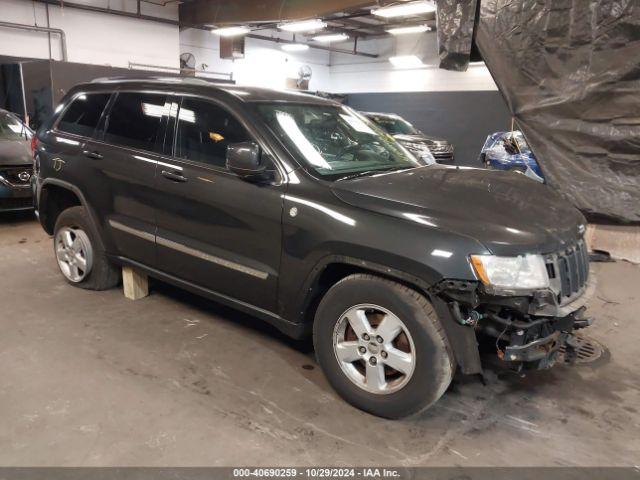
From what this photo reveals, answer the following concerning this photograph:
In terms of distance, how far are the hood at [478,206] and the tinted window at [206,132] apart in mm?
875

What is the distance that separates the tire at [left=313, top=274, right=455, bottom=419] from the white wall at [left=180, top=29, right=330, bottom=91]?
1359cm

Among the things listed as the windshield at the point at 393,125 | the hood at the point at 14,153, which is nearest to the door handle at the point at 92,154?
the hood at the point at 14,153

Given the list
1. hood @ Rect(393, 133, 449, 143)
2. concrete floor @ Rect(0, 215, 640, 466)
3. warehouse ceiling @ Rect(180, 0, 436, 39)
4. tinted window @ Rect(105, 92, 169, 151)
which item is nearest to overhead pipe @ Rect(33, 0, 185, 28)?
warehouse ceiling @ Rect(180, 0, 436, 39)

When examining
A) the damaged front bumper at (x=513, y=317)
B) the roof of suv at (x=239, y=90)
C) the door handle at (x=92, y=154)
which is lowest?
the damaged front bumper at (x=513, y=317)

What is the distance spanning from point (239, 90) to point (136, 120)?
970 millimetres

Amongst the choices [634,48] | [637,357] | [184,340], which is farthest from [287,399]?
[634,48]

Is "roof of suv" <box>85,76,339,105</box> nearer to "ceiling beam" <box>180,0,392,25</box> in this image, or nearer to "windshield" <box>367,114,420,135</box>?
"ceiling beam" <box>180,0,392,25</box>

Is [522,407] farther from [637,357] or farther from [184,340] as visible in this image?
[184,340]

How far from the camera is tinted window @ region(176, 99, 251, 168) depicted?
10.9 ft

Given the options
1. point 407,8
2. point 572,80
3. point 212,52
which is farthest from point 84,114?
point 212,52

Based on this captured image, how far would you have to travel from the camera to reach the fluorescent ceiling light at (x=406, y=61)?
19100 mm

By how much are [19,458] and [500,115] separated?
16.4 m

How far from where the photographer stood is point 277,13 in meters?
11.6

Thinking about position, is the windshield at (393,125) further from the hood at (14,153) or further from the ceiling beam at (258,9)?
the hood at (14,153)
